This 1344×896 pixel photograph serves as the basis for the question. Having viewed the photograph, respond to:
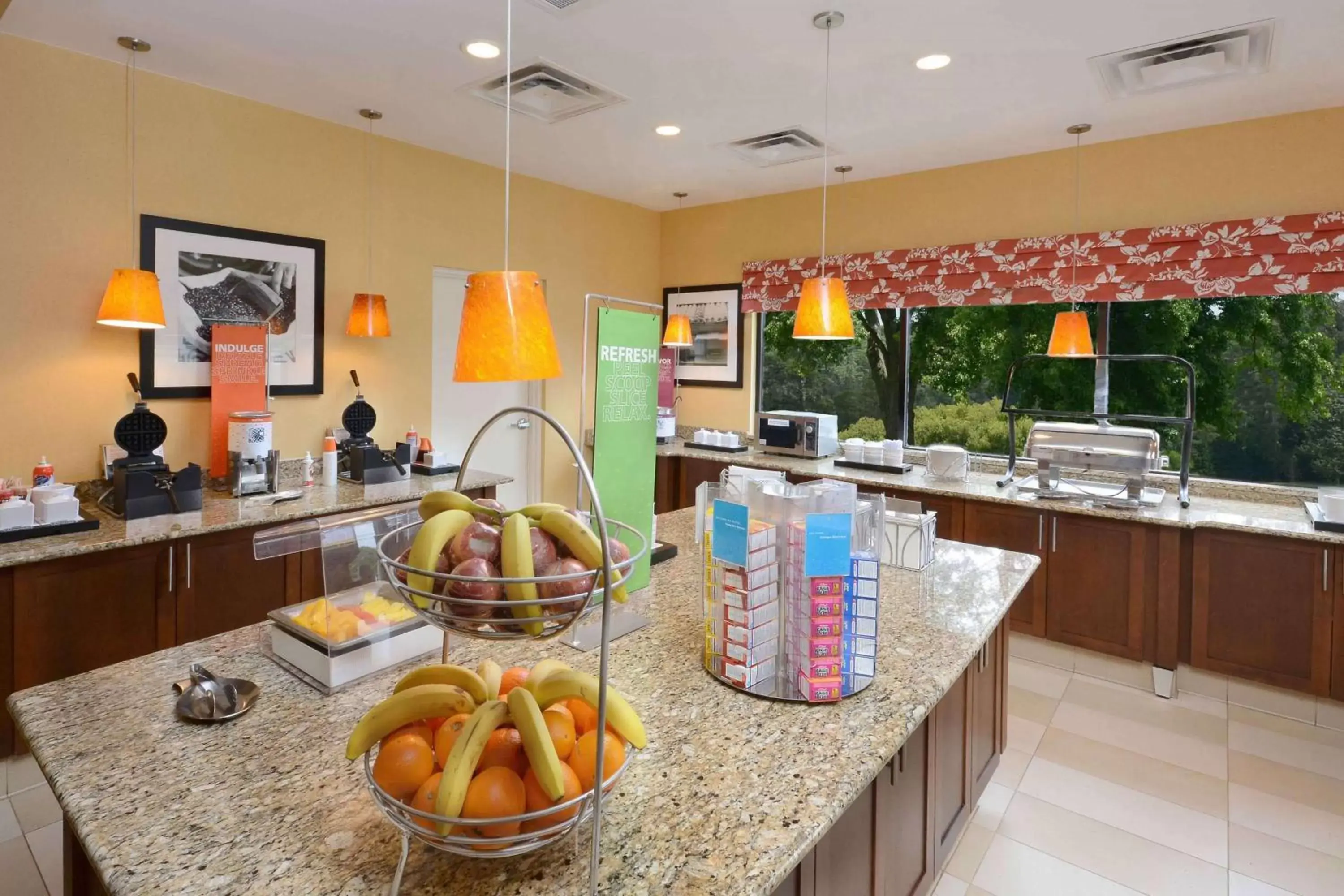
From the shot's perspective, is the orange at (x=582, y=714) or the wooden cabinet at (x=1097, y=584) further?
the wooden cabinet at (x=1097, y=584)

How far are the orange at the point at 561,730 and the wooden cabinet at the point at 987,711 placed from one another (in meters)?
1.47

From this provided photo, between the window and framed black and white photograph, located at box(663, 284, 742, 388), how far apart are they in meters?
0.46

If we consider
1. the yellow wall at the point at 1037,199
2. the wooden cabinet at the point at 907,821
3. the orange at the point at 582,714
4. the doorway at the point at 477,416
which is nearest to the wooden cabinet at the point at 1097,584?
the yellow wall at the point at 1037,199

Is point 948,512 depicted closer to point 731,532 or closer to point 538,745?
point 731,532

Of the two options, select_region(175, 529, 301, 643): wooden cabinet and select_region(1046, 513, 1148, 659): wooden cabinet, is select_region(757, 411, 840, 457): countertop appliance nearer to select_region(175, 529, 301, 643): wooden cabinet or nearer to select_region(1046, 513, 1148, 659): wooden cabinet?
select_region(1046, 513, 1148, 659): wooden cabinet

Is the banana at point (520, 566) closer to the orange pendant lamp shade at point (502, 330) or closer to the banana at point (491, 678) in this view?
the banana at point (491, 678)

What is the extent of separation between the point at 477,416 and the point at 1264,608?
4207 mm

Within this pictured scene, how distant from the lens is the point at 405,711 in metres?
0.89

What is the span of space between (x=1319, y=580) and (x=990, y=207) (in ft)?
8.14

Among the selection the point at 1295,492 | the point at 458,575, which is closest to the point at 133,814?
A: the point at 458,575

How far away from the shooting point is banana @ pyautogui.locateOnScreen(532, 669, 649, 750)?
2.92ft

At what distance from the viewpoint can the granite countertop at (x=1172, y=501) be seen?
304cm

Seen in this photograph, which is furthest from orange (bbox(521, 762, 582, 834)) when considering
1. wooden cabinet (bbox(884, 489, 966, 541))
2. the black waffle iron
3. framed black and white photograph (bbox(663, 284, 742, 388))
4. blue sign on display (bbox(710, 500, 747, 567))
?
framed black and white photograph (bbox(663, 284, 742, 388))

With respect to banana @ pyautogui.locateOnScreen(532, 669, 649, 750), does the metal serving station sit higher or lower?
higher
